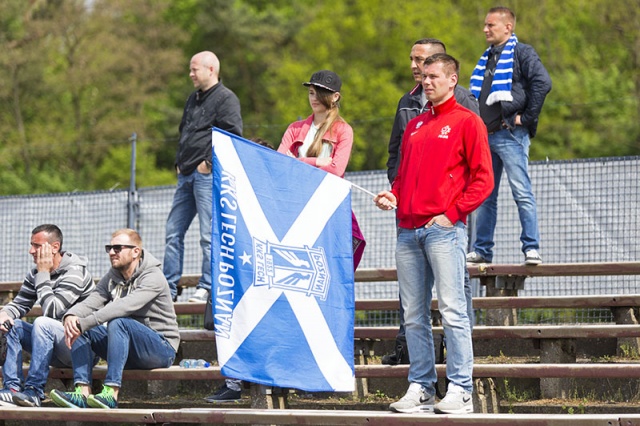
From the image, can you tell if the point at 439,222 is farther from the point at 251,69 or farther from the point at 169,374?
the point at 251,69

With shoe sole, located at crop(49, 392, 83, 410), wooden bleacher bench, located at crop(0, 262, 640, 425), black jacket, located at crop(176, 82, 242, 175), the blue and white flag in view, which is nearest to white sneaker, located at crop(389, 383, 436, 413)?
wooden bleacher bench, located at crop(0, 262, 640, 425)

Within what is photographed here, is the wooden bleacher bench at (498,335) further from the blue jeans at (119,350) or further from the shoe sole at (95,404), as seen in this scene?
the shoe sole at (95,404)

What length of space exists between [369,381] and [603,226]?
305 centimetres

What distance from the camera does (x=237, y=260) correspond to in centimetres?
639

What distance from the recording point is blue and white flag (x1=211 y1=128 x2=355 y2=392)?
6.39 meters

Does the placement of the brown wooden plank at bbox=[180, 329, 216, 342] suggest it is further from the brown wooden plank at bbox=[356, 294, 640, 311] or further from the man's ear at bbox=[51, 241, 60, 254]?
the brown wooden plank at bbox=[356, 294, 640, 311]

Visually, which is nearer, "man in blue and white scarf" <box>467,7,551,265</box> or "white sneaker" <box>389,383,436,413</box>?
"white sneaker" <box>389,383,436,413</box>

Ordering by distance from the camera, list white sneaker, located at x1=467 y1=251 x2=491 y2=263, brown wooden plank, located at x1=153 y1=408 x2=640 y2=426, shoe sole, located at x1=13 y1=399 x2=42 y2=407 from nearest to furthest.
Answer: brown wooden plank, located at x1=153 y1=408 x2=640 y2=426, shoe sole, located at x1=13 y1=399 x2=42 y2=407, white sneaker, located at x1=467 y1=251 x2=491 y2=263

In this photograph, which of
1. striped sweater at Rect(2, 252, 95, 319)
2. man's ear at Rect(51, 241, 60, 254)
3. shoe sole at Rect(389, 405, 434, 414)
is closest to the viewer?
shoe sole at Rect(389, 405, 434, 414)

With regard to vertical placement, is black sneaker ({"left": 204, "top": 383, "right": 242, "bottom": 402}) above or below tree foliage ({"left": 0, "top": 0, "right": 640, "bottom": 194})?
below

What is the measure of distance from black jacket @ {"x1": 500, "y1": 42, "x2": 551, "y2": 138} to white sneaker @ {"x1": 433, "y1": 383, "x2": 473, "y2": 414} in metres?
2.88

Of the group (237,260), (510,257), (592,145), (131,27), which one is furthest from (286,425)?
(131,27)

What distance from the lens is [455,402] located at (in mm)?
6121

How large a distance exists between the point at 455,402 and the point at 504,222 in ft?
15.1
